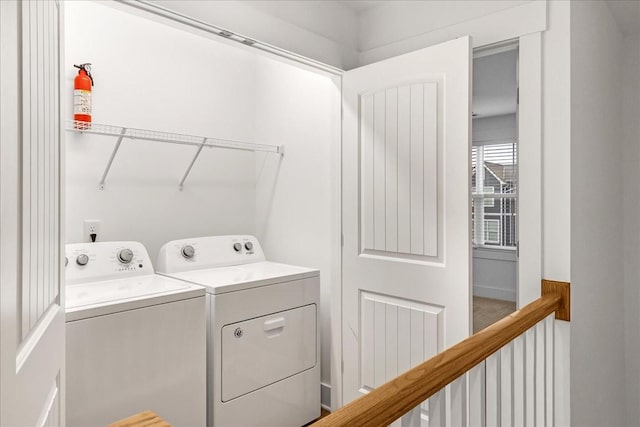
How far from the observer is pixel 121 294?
5.98 feet

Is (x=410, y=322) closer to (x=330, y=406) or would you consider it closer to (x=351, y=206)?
(x=351, y=206)

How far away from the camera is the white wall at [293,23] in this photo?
5.84 ft

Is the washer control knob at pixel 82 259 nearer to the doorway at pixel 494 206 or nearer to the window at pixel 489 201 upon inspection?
the doorway at pixel 494 206

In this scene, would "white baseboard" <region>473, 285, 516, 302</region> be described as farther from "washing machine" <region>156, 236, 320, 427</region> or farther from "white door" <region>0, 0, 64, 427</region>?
"white door" <region>0, 0, 64, 427</region>

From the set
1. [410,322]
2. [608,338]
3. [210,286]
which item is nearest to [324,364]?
[410,322]

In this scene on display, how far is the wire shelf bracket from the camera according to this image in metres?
2.20

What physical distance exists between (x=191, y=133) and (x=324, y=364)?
1738mm

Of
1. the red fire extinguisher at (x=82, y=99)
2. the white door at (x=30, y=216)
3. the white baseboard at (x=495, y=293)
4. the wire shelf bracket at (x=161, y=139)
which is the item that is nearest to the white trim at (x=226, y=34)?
the white door at (x=30, y=216)

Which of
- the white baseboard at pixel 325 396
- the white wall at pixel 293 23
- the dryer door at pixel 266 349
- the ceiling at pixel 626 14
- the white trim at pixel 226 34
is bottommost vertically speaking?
the white baseboard at pixel 325 396

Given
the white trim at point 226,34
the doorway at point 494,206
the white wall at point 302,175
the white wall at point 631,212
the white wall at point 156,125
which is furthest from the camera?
the doorway at point 494,206

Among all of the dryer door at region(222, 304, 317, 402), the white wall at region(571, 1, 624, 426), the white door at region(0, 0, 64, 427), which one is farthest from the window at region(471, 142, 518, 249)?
the white door at region(0, 0, 64, 427)

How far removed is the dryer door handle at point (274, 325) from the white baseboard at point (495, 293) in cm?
397

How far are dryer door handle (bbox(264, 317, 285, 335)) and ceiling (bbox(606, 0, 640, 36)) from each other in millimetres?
2317

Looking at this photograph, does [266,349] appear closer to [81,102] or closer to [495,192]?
[81,102]
